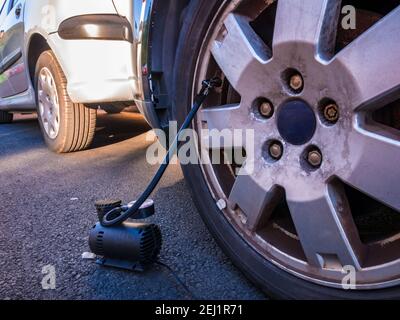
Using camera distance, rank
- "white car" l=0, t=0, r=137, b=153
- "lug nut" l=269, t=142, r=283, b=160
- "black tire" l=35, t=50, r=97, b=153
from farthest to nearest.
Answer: "black tire" l=35, t=50, r=97, b=153 → "white car" l=0, t=0, r=137, b=153 → "lug nut" l=269, t=142, r=283, b=160

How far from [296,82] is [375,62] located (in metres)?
0.22

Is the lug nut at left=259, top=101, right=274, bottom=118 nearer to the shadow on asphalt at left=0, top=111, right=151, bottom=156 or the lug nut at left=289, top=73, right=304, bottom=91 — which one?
the lug nut at left=289, top=73, right=304, bottom=91

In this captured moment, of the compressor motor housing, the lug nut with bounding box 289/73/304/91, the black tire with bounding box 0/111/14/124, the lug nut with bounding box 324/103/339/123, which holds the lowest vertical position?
the black tire with bounding box 0/111/14/124

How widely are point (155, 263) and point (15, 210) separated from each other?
3.22 ft

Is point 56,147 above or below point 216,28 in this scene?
below

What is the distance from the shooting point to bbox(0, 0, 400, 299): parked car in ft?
3.03

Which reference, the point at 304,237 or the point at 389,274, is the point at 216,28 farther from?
the point at 389,274

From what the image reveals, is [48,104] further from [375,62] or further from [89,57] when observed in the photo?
[375,62]

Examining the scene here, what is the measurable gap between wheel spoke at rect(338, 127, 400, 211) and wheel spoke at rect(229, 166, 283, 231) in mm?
257

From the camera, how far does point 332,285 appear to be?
3.34 feet

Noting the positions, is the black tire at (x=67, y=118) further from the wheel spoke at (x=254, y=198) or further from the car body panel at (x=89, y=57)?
the wheel spoke at (x=254, y=198)
